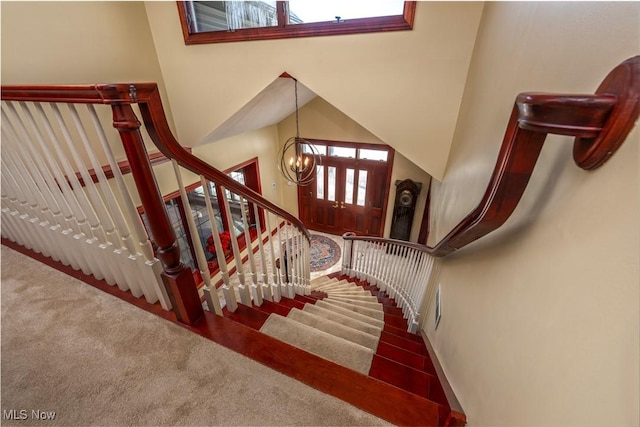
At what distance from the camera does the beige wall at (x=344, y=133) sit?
473cm

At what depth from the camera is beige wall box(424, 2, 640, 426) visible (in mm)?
457

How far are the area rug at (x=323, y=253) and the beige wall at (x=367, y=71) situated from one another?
3.03 meters

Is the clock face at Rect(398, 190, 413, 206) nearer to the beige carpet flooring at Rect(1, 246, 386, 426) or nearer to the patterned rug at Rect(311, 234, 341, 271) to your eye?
the patterned rug at Rect(311, 234, 341, 271)

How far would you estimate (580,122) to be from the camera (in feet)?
1.59

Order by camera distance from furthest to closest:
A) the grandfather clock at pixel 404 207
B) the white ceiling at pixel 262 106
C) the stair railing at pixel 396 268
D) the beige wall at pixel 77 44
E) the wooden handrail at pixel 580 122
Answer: the grandfather clock at pixel 404 207, the white ceiling at pixel 262 106, the stair railing at pixel 396 268, the beige wall at pixel 77 44, the wooden handrail at pixel 580 122

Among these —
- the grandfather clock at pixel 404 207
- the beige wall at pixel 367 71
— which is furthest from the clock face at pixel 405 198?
the beige wall at pixel 367 71

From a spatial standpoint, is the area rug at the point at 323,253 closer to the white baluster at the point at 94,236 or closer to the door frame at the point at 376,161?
the door frame at the point at 376,161

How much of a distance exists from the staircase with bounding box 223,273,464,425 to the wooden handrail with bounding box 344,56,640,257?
3.09ft

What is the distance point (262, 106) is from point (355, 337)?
304cm

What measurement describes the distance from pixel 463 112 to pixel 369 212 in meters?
3.42

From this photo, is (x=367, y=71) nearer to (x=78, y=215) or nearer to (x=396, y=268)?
(x=396, y=268)

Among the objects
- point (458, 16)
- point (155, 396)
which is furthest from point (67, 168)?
point (458, 16)

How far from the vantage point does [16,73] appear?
215 centimetres

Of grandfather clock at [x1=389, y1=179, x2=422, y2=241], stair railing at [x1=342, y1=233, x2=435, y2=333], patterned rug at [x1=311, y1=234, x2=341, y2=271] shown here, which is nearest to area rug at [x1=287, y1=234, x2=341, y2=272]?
patterned rug at [x1=311, y1=234, x2=341, y2=271]
